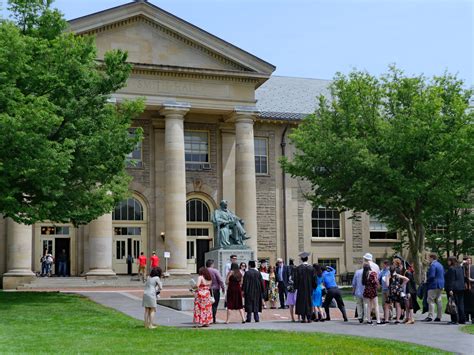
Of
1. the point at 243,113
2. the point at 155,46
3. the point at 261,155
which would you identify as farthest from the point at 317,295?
the point at 261,155

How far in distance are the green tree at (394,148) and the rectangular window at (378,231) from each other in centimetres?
1400

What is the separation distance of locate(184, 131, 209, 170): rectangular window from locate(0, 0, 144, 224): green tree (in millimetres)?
17515

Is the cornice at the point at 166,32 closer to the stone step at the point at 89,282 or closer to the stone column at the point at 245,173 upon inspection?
the stone column at the point at 245,173

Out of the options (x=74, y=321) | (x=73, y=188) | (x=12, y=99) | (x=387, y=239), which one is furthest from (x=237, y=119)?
(x=74, y=321)

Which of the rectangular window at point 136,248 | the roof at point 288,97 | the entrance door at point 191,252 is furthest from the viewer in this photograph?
the roof at point 288,97

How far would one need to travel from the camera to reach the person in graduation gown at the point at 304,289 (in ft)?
67.6

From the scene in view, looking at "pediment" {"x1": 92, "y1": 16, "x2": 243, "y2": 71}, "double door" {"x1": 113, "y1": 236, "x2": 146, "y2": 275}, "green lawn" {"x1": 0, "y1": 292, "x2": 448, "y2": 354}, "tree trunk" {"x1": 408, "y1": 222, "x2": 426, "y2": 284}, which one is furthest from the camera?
"double door" {"x1": 113, "y1": 236, "x2": 146, "y2": 275}

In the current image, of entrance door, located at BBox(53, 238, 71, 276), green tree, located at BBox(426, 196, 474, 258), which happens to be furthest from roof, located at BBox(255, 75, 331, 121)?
entrance door, located at BBox(53, 238, 71, 276)

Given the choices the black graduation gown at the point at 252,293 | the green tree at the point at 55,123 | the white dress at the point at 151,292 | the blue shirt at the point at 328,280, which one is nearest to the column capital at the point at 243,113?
the green tree at the point at 55,123

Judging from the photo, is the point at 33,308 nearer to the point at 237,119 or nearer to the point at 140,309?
the point at 140,309

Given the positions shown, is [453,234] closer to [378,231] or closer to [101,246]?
[378,231]

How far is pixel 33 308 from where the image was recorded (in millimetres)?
24031

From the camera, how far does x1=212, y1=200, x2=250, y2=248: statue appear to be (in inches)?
1093

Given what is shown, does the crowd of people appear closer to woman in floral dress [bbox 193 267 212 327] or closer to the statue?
woman in floral dress [bbox 193 267 212 327]
